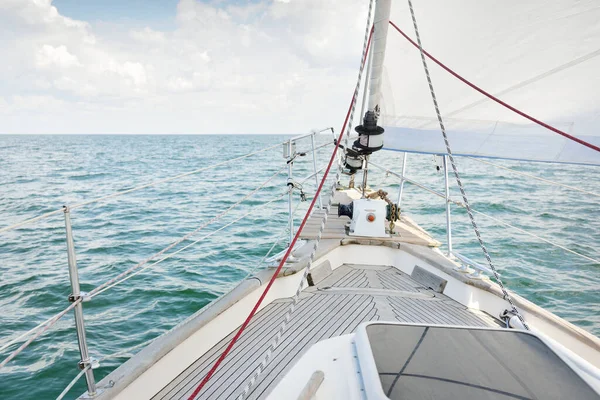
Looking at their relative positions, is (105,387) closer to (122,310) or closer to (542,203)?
(122,310)

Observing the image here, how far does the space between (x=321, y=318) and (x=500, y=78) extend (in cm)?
248

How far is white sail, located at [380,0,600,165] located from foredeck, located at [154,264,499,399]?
53.8 inches

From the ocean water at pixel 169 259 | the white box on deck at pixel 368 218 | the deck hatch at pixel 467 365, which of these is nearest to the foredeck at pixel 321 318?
the white box on deck at pixel 368 218

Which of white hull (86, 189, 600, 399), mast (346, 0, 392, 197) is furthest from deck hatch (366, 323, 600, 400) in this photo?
mast (346, 0, 392, 197)

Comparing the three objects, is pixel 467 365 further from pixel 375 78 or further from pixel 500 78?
pixel 375 78

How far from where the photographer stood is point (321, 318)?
294 cm

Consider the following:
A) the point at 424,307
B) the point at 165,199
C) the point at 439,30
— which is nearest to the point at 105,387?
the point at 424,307

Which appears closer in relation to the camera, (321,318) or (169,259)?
(321,318)

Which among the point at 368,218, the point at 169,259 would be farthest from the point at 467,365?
the point at 169,259

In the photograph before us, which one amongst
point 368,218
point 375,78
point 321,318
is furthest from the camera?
point 368,218

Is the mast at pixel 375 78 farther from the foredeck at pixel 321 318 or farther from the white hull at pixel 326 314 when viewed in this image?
the foredeck at pixel 321 318

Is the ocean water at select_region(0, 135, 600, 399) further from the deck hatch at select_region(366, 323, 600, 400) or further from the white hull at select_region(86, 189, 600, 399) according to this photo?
the deck hatch at select_region(366, 323, 600, 400)

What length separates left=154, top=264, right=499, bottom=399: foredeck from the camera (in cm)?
223

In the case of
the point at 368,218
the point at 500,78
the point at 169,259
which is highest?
the point at 500,78
